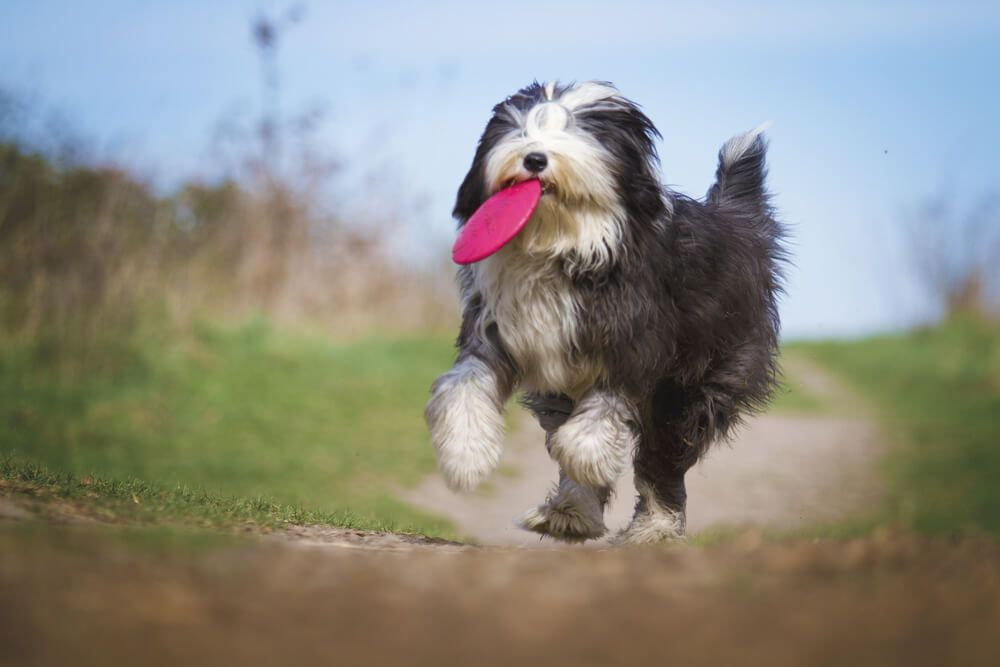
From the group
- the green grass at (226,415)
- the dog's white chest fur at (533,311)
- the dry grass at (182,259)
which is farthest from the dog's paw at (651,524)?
the dry grass at (182,259)

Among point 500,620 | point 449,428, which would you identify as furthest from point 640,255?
point 500,620

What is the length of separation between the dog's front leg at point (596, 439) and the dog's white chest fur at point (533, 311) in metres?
0.14

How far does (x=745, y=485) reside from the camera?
9422 millimetres

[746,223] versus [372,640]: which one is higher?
[746,223]

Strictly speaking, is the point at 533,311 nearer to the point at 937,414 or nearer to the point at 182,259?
the point at 182,259

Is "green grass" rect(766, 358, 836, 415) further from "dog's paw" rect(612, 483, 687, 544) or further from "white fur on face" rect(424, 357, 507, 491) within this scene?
"white fur on face" rect(424, 357, 507, 491)

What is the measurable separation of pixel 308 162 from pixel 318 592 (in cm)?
1103

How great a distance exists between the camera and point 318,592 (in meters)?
2.29

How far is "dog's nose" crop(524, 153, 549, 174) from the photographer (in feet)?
11.9

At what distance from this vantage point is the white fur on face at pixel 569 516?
4391 millimetres

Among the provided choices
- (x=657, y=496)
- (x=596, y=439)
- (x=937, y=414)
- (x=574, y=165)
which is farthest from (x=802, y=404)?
(x=574, y=165)

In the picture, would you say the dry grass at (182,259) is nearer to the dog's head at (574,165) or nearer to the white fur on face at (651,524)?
the white fur on face at (651,524)

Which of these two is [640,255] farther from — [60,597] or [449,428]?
[60,597]

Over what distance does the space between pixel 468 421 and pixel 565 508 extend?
31.6 inches
